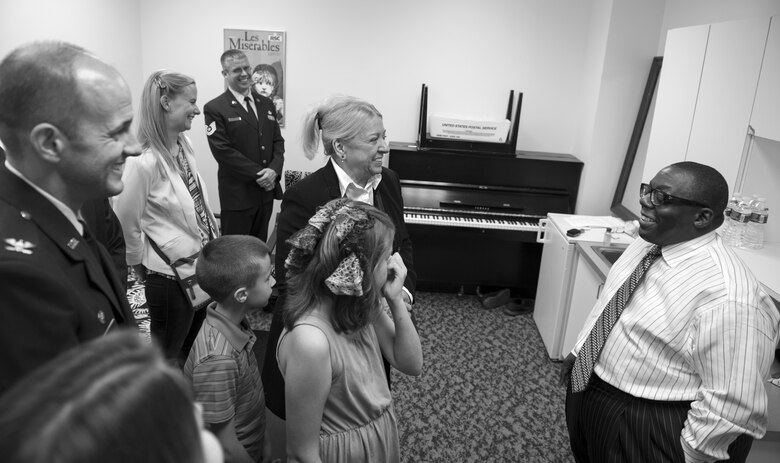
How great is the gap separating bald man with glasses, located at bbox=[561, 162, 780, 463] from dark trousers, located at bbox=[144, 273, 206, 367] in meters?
1.49

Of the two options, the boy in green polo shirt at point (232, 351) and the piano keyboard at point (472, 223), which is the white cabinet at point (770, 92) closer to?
the piano keyboard at point (472, 223)

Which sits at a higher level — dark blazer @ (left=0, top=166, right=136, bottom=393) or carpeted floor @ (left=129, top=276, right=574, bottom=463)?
dark blazer @ (left=0, top=166, right=136, bottom=393)

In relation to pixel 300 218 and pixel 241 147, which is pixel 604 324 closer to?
pixel 300 218

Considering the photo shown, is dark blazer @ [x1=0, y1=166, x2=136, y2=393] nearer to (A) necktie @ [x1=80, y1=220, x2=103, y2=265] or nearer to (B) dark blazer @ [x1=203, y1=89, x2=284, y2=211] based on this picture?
(A) necktie @ [x1=80, y1=220, x2=103, y2=265]

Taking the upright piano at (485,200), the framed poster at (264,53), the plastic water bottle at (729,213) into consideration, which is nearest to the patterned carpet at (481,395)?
the upright piano at (485,200)

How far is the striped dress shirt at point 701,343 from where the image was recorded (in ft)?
4.43

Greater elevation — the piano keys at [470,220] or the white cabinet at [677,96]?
the white cabinet at [677,96]

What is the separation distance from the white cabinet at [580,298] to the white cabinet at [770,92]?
1022 millimetres

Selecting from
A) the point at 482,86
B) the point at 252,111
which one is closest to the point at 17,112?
the point at 252,111

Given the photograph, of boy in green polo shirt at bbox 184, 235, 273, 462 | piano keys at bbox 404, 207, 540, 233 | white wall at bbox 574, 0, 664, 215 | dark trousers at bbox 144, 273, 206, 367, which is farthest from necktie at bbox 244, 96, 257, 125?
white wall at bbox 574, 0, 664, 215

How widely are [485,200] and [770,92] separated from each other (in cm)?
199

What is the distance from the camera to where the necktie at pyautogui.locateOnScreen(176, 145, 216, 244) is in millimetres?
2128

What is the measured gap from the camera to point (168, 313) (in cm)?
213

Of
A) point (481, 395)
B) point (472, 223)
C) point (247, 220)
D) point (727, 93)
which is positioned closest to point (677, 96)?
point (727, 93)
